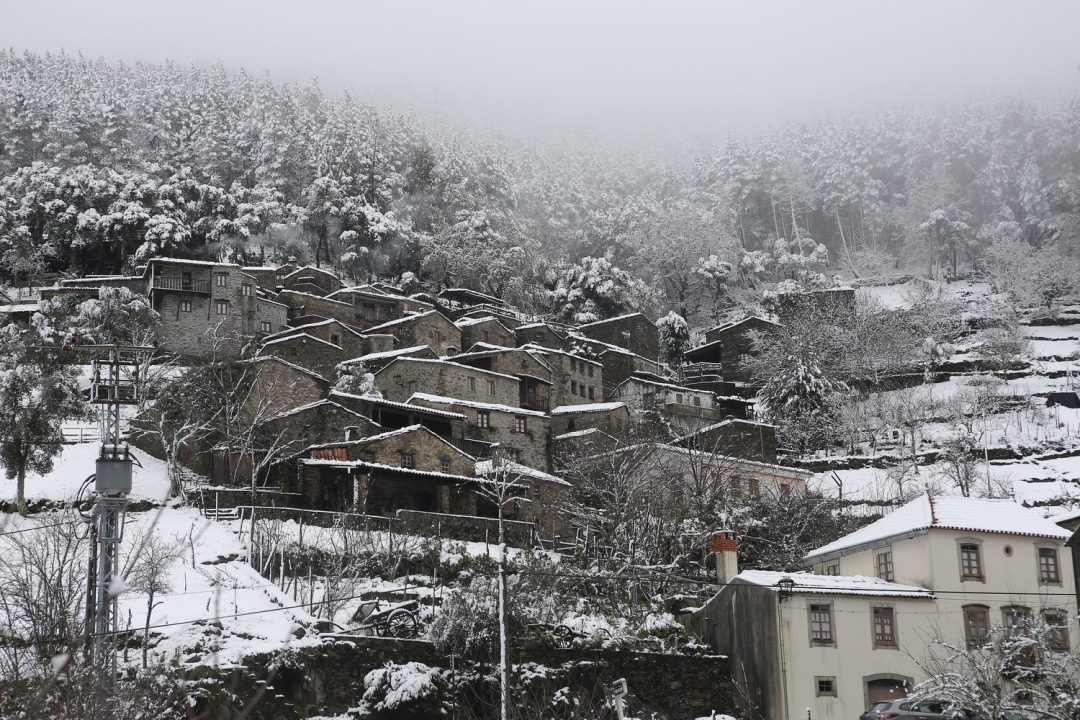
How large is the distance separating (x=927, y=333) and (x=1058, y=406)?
13.3 m

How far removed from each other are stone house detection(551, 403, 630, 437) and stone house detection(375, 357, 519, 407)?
10.1 feet

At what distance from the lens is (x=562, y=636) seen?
96.2ft

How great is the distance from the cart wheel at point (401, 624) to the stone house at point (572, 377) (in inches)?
1275

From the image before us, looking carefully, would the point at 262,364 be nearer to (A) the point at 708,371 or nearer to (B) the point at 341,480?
(B) the point at 341,480

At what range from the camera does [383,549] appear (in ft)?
112

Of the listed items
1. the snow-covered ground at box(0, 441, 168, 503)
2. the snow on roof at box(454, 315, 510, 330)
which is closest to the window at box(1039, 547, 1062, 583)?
the snow-covered ground at box(0, 441, 168, 503)

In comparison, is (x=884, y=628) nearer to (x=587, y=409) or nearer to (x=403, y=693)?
(x=403, y=693)

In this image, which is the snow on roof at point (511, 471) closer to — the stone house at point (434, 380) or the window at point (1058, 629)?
the stone house at point (434, 380)

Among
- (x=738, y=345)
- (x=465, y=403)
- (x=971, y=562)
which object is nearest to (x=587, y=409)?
(x=465, y=403)

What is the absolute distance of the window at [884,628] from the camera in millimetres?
27719

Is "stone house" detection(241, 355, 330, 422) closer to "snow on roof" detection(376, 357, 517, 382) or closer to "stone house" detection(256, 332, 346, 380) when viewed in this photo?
"snow on roof" detection(376, 357, 517, 382)

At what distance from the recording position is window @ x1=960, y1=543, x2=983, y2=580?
29.1 metres

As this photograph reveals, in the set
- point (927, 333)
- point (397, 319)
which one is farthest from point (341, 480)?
point (927, 333)

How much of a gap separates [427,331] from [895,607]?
134 feet
